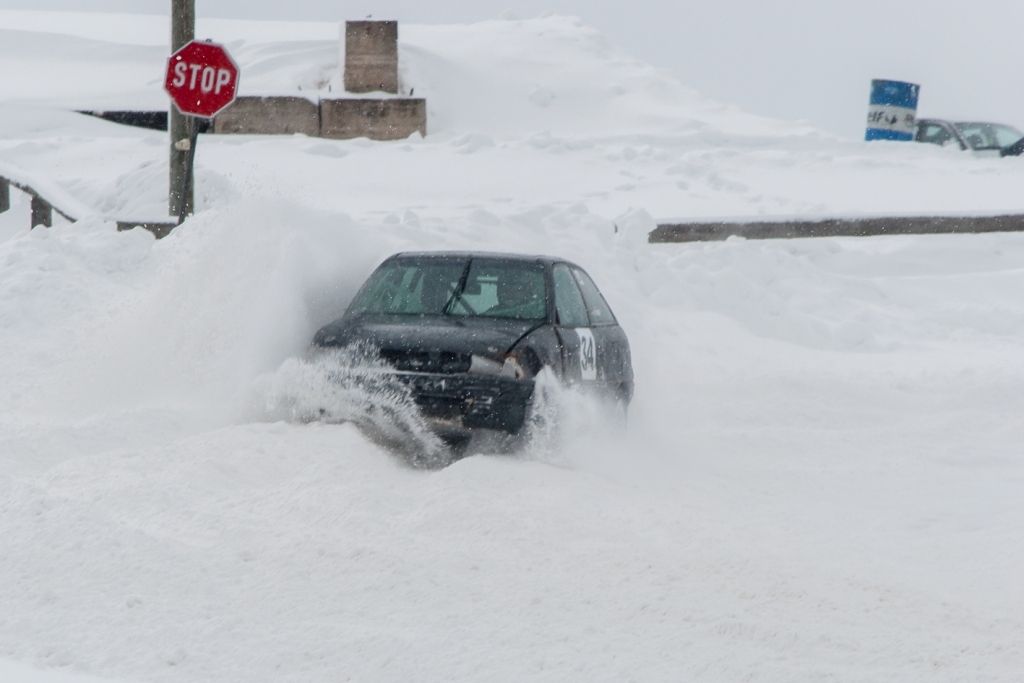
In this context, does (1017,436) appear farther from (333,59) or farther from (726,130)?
(333,59)

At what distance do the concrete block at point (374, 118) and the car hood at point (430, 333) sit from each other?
22.1 m

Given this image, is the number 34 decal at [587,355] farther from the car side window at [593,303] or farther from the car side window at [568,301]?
the car side window at [593,303]

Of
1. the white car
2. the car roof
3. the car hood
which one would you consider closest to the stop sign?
the car roof

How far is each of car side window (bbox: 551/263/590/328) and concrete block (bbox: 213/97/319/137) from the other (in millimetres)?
21303

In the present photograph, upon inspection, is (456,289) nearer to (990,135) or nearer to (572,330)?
(572,330)

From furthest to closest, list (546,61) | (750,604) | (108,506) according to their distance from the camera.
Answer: (546,61) < (108,506) < (750,604)

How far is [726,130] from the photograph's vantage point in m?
34.0

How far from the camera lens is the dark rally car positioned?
8.87 metres

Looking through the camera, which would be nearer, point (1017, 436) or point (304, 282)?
point (304, 282)

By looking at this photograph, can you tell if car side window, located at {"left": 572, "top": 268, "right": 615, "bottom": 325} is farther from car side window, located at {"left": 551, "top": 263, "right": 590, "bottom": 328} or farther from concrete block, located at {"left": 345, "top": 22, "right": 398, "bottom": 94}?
concrete block, located at {"left": 345, "top": 22, "right": 398, "bottom": 94}

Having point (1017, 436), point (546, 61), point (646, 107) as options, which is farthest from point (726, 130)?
point (1017, 436)

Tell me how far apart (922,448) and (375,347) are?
4918 mm

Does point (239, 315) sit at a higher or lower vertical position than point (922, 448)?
higher

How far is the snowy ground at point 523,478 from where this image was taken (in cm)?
601
